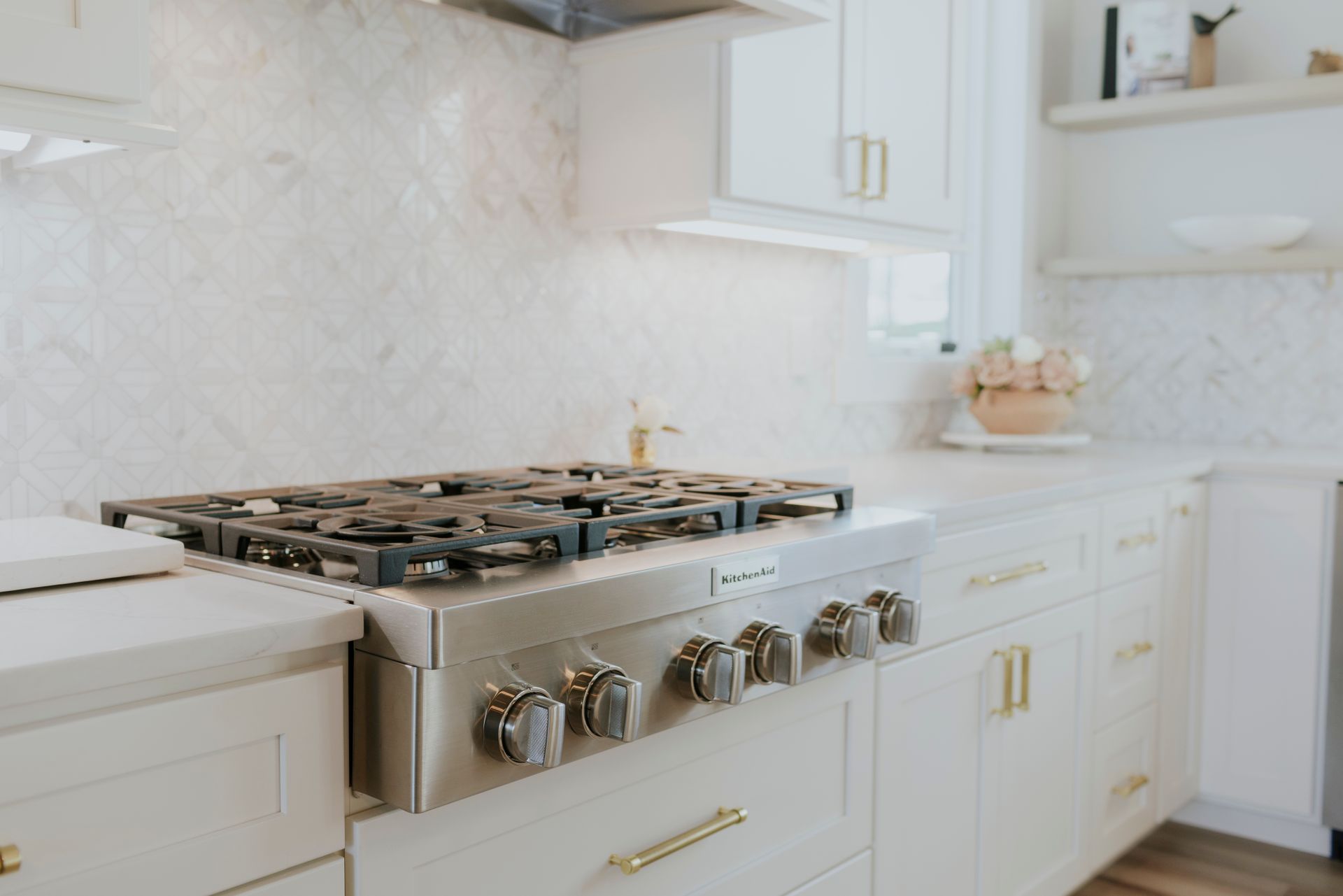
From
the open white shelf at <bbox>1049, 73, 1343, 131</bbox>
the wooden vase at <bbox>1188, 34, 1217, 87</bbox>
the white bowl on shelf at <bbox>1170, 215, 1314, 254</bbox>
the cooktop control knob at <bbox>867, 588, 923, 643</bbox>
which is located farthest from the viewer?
the wooden vase at <bbox>1188, 34, 1217, 87</bbox>

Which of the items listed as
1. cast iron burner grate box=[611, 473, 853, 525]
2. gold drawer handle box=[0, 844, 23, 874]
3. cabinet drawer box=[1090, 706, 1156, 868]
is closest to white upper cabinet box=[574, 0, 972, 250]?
cast iron burner grate box=[611, 473, 853, 525]

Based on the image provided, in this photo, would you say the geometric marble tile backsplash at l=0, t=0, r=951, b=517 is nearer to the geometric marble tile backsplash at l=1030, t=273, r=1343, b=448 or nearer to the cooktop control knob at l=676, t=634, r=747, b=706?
the cooktop control knob at l=676, t=634, r=747, b=706

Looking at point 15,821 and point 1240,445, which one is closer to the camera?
point 15,821

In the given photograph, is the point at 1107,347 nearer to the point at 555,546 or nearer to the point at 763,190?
the point at 763,190

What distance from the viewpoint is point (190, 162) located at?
1.51m

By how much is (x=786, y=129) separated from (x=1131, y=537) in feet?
3.86

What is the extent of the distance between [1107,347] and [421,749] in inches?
118

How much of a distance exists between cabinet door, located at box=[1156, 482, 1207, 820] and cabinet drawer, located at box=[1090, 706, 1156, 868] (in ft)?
0.18

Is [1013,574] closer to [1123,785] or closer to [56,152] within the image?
[1123,785]

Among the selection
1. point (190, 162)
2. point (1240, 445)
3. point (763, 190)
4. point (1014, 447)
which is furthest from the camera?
point (1240, 445)

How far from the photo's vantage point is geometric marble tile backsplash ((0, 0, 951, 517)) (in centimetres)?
142

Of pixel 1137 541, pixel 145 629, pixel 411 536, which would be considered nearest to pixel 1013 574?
pixel 1137 541

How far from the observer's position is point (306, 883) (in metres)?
0.95

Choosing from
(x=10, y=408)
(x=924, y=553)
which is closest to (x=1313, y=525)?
(x=924, y=553)
